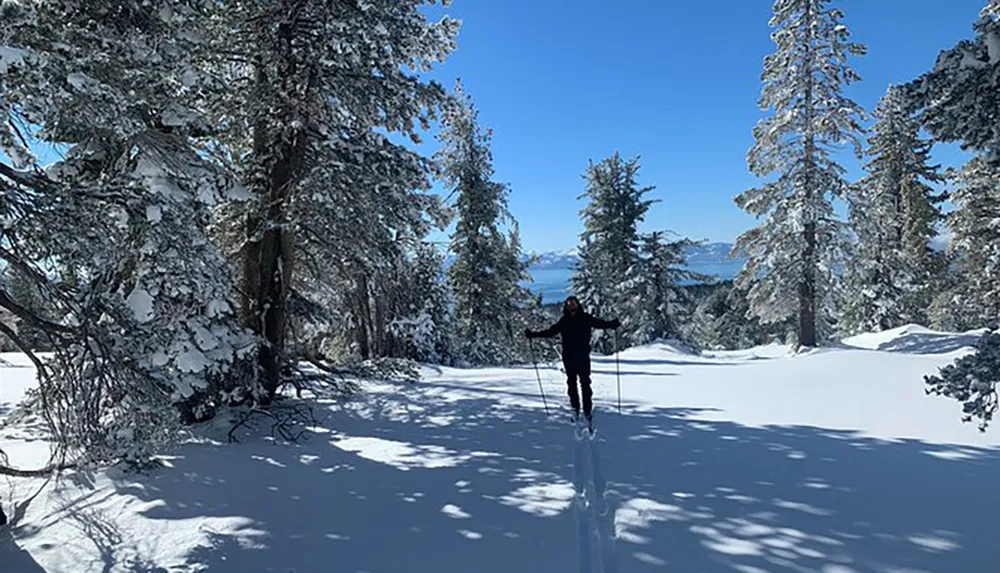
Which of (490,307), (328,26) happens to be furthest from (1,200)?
(490,307)

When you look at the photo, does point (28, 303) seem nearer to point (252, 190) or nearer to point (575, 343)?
point (252, 190)

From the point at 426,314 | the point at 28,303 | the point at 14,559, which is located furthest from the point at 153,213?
the point at 426,314

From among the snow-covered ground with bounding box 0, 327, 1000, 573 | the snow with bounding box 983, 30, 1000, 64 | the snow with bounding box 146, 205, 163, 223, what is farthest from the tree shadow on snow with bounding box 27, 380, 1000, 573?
the snow with bounding box 983, 30, 1000, 64

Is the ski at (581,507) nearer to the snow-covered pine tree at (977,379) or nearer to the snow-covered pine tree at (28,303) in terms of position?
the snow-covered pine tree at (977,379)

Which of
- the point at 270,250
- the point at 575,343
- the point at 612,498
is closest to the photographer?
the point at 612,498

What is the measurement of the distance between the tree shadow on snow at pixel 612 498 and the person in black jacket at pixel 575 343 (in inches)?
28.0

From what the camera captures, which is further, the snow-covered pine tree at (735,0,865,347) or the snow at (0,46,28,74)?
the snow-covered pine tree at (735,0,865,347)

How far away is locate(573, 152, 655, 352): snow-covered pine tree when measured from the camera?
26.5 meters

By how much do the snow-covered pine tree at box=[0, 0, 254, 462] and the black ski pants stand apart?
4424 millimetres

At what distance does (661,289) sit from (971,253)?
12.1m

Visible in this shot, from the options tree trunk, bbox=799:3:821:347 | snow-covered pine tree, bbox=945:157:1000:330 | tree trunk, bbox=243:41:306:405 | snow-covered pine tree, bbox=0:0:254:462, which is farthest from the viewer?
tree trunk, bbox=799:3:821:347

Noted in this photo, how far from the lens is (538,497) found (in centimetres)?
441

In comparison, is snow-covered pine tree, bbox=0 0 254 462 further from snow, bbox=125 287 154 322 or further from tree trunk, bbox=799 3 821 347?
tree trunk, bbox=799 3 821 347

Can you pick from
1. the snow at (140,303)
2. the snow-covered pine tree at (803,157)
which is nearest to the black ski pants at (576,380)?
the snow at (140,303)
